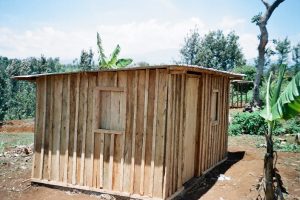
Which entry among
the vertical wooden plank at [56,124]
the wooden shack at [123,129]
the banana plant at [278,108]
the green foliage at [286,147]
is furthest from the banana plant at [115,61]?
the banana plant at [278,108]

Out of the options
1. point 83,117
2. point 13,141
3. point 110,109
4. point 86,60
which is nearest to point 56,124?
point 83,117

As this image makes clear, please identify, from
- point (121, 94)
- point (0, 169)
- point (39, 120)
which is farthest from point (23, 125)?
point (121, 94)

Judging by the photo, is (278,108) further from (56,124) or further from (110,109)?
(56,124)

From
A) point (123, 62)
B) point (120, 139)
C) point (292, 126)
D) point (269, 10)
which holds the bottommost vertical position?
point (292, 126)

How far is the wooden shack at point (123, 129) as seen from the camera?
773cm

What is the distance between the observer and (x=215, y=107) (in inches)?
452

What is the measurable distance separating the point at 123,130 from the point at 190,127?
6.95ft

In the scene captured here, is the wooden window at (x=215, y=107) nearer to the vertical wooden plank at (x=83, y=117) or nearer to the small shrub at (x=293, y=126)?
the vertical wooden plank at (x=83, y=117)

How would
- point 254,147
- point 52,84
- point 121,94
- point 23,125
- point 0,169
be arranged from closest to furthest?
point 121,94 < point 52,84 < point 0,169 < point 254,147 < point 23,125

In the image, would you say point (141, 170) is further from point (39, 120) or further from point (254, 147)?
point (254, 147)

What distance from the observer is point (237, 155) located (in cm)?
1333

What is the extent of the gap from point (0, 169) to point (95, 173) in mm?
4257

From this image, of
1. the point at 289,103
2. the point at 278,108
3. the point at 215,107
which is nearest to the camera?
the point at 289,103

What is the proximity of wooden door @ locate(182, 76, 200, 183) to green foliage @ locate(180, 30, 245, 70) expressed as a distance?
116 ft
